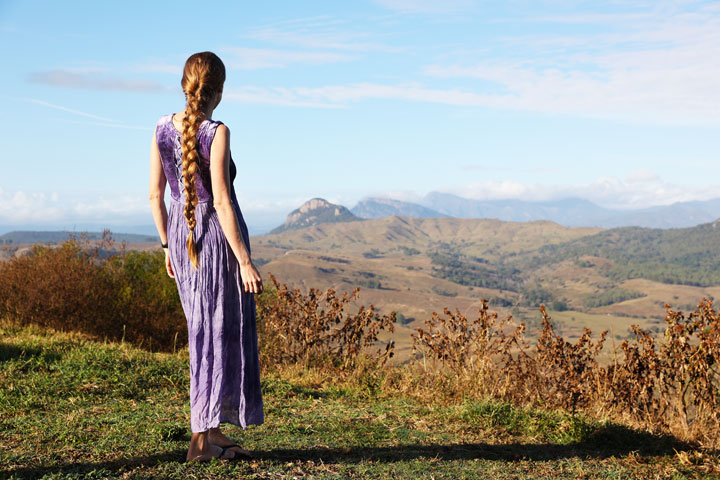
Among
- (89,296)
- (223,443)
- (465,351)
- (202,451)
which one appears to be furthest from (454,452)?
(89,296)

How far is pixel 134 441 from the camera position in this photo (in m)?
4.52

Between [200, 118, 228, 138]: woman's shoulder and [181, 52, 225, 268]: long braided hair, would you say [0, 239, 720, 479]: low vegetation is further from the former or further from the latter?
[200, 118, 228, 138]: woman's shoulder

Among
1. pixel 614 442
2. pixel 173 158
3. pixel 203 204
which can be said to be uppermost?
pixel 173 158

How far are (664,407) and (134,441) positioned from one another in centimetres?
532

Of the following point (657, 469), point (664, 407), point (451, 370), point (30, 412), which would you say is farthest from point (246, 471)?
point (664, 407)

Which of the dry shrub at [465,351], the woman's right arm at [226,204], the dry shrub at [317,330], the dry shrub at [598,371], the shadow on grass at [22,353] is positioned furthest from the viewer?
the dry shrub at [317,330]

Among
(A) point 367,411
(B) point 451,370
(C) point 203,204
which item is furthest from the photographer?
(B) point 451,370

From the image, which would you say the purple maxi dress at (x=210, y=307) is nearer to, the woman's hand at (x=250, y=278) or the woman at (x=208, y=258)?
the woman at (x=208, y=258)

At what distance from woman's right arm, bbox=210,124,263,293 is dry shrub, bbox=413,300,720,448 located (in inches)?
151

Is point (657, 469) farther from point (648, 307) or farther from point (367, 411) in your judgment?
point (648, 307)

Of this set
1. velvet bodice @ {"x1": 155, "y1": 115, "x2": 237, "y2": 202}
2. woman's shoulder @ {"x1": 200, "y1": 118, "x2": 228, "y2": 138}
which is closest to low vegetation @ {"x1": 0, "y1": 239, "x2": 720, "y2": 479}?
velvet bodice @ {"x1": 155, "y1": 115, "x2": 237, "y2": 202}

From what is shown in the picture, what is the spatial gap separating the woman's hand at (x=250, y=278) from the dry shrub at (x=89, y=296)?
267 inches

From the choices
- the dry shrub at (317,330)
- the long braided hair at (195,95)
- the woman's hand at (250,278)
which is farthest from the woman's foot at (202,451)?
the dry shrub at (317,330)

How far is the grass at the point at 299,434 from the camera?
411 cm
